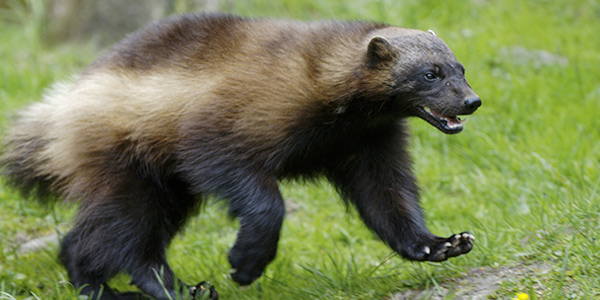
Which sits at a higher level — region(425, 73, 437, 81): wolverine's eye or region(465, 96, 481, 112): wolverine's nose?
region(425, 73, 437, 81): wolverine's eye

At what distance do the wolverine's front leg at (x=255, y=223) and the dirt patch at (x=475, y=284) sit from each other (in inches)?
27.7

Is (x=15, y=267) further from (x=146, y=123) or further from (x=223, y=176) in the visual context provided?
(x=223, y=176)

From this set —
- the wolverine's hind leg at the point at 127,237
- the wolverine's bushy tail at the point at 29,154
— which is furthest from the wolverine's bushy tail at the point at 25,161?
the wolverine's hind leg at the point at 127,237

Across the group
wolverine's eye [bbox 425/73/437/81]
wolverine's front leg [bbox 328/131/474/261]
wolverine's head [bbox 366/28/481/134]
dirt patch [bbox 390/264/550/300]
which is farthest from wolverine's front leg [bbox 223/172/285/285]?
wolverine's eye [bbox 425/73/437/81]

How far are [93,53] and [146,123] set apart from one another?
14.5 feet

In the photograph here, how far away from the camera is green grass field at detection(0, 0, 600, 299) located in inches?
157

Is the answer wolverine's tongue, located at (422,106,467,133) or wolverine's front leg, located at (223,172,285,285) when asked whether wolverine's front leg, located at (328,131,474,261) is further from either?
wolverine's front leg, located at (223,172,285,285)

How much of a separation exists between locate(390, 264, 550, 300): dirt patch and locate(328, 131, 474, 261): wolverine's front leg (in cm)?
31

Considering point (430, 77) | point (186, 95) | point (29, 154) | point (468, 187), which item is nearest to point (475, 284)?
point (430, 77)

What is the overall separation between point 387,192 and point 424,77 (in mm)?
746

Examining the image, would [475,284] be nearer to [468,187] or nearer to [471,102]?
[471,102]

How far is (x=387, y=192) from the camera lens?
4211mm

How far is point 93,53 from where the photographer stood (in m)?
8.18

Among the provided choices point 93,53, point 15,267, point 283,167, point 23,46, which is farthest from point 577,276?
point 23,46
